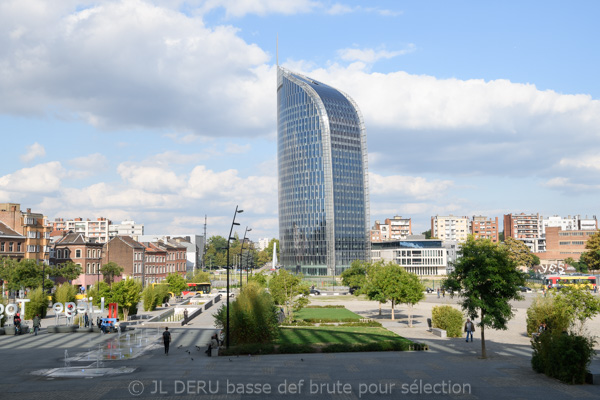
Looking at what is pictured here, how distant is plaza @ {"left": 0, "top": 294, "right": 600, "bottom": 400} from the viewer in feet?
71.3

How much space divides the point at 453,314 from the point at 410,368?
49.7 ft

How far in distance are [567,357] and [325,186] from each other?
552ft

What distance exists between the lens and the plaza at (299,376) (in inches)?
856

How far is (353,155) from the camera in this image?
643 feet

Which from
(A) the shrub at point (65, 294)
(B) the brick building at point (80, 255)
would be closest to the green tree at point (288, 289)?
(A) the shrub at point (65, 294)

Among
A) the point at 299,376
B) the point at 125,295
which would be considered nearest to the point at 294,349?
the point at 299,376

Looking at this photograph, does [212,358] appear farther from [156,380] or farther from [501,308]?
[501,308]

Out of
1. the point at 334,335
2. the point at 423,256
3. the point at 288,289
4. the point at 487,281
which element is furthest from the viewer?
the point at 423,256

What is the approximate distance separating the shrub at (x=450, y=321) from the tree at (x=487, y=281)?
402 inches

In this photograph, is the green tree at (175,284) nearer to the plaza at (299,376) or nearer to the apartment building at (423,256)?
the plaza at (299,376)

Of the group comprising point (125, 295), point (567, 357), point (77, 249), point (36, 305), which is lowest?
point (36, 305)

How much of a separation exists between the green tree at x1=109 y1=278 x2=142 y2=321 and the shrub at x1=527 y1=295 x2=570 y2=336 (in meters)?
35.8

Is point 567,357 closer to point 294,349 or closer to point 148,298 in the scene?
point 294,349

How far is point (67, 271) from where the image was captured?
9044 cm
